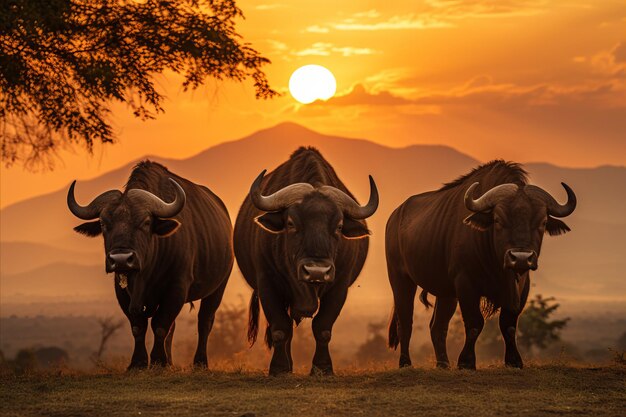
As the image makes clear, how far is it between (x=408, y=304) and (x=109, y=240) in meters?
6.01

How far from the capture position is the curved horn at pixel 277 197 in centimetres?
1450

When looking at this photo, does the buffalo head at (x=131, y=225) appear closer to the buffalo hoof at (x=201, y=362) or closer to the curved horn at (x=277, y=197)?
→ the curved horn at (x=277, y=197)

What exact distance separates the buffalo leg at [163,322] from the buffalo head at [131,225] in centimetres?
49

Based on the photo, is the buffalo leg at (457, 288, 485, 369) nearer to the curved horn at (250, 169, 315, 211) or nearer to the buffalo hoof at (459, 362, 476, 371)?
the buffalo hoof at (459, 362, 476, 371)

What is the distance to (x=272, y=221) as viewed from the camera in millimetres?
14578

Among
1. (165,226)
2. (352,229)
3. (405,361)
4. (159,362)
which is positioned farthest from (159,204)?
(405,361)

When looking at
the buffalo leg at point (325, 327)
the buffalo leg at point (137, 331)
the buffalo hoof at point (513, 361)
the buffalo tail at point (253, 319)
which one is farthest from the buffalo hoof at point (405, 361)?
the buffalo leg at point (137, 331)

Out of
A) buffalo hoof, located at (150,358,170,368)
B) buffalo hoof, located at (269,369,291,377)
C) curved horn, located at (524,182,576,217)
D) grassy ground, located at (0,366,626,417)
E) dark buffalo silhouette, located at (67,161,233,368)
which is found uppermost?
curved horn, located at (524,182,576,217)

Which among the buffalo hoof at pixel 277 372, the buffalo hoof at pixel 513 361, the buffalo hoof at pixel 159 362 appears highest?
the buffalo hoof at pixel 513 361

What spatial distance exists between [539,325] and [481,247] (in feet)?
138

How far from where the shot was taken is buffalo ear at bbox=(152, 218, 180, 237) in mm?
15648

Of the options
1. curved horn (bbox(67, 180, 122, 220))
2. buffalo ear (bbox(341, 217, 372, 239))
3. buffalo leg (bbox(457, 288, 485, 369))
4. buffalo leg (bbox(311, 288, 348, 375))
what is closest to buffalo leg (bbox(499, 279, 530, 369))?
buffalo leg (bbox(457, 288, 485, 369))

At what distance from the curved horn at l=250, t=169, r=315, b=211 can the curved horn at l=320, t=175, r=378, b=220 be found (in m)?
0.29

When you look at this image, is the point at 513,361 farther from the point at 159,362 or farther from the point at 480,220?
the point at 159,362
